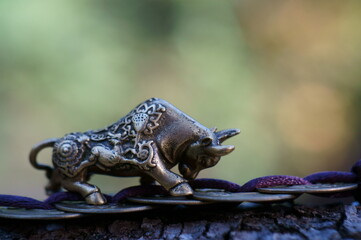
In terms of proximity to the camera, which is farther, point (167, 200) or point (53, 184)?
point (53, 184)

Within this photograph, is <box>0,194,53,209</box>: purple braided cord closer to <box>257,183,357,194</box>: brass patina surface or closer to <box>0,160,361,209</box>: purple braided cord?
<box>0,160,361,209</box>: purple braided cord

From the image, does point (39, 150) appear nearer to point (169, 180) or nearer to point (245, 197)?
point (169, 180)

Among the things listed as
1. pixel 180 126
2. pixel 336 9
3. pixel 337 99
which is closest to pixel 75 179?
pixel 180 126

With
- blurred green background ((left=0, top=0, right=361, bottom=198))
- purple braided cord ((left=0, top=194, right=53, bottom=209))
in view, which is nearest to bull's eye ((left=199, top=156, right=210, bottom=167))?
purple braided cord ((left=0, top=194, right=53, bottom=209))

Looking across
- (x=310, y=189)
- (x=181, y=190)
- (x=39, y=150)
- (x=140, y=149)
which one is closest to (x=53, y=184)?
(x=39, y=150)

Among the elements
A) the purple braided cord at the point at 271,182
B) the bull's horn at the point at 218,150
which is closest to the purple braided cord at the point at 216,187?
the purple braided cord at the point at 271,182

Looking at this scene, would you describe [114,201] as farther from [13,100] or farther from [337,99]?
[337,99]

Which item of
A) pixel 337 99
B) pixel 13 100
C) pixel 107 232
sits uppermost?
pixel 13 100
